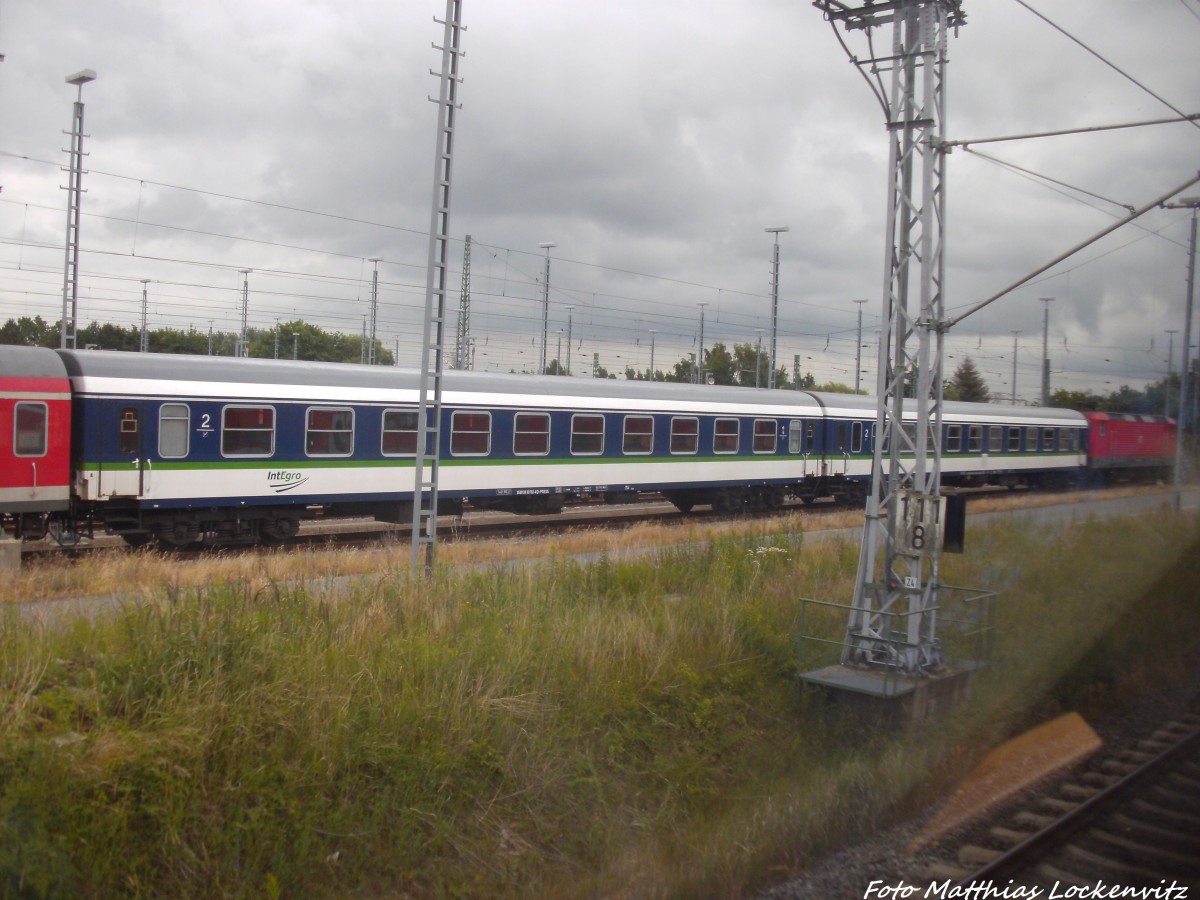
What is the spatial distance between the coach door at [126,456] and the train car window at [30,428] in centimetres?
82

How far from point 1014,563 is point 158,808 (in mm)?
13541

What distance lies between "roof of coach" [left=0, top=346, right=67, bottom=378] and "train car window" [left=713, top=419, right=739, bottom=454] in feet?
45.7

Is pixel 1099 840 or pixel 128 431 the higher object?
pixel 128 431

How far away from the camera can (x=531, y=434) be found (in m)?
19.8

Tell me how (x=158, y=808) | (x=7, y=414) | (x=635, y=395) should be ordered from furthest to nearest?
(x=635, y=395), (x=7, y=414), (x=158, y=808)

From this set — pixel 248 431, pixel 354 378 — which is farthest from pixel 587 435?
pixel 248 431

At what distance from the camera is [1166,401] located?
24.8 metres

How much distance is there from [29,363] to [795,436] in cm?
1746

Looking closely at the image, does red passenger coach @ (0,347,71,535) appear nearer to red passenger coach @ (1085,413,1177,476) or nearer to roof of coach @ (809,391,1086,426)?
roof of coach @ (809,391,1086,426)

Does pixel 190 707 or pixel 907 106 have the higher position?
pixel 907 106

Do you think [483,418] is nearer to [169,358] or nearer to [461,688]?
[169,358]

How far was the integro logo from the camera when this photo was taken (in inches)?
646

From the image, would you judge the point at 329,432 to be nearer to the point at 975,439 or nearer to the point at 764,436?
the point at 764,436

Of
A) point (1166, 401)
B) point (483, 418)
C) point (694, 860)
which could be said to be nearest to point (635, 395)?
point (483, 418)
